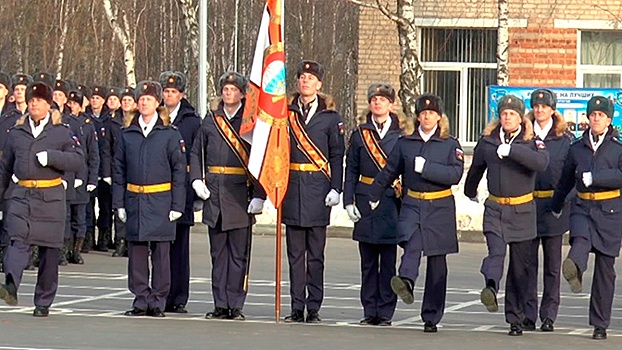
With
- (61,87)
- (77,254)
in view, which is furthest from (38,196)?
(77,254)

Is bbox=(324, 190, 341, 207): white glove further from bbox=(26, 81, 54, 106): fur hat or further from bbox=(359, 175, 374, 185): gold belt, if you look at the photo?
bbox=(26, 81, 54, 106): fur hat

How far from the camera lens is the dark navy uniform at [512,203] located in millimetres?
14492

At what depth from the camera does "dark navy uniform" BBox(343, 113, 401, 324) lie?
50.4ft

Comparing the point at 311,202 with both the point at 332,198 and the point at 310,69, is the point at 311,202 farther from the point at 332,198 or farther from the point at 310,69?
the point at 310,69

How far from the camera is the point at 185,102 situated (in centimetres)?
1644

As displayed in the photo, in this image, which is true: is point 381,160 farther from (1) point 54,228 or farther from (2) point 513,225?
(1) point 54,228

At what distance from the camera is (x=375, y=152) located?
608 inches

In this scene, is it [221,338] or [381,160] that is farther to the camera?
[381,160]

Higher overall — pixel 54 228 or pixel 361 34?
pixel 361 34

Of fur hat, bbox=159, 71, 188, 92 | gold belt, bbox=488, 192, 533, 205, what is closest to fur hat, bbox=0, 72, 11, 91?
fur hat, bbox=159, 71, 188, 92

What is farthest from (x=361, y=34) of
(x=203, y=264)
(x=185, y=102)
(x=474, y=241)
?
(x=185, y=102)

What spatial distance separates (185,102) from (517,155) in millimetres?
3620

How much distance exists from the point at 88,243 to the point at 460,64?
32.3ft

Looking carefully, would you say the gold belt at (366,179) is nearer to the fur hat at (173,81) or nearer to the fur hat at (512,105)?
the fur hat at (512,105)
